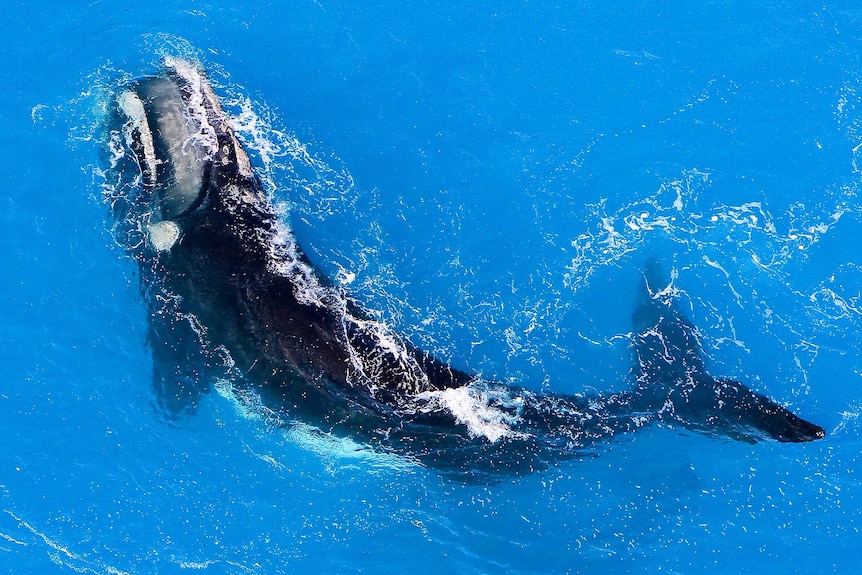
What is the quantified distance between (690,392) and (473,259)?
307 inches

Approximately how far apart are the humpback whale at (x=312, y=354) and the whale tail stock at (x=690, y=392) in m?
0.03

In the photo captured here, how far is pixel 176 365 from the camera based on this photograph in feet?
70.8

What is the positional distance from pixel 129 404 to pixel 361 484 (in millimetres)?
7438

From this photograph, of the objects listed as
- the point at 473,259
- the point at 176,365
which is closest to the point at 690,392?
the point at 473,259

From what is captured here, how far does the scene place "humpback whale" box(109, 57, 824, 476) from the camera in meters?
21.1

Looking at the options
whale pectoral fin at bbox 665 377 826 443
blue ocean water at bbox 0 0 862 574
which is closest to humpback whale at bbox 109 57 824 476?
whale pectoral fin at bbox 665 377 826 443

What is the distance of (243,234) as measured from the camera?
21.7 metres

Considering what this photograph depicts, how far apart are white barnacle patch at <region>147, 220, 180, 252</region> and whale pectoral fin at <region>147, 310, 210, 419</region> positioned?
2.00 meters

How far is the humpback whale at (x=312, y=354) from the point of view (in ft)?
69.3

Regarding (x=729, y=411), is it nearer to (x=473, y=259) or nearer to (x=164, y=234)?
(x=473, y=259)

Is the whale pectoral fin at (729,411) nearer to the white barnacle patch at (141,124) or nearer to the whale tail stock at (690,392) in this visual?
the whale tail stock at (690,392)

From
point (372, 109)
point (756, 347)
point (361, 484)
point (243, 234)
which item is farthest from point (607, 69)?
point (361, 484)

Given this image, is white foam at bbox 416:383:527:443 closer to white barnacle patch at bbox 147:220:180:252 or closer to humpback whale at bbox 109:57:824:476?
humpback whale at bbox 109:57:824:476

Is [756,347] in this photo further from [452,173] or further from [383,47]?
[383,47]
